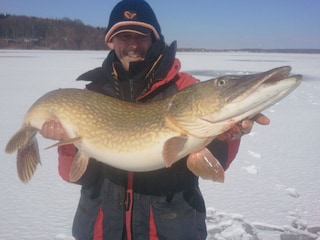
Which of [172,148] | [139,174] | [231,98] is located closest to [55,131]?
[139,174]

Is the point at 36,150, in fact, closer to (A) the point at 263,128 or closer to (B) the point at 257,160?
(B) the point at 257,160

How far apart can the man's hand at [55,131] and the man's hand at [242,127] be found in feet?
2.48

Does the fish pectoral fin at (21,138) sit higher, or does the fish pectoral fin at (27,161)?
the fish pectoral fin at (21,138)

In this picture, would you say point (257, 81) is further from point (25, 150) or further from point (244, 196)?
point (244, 196)

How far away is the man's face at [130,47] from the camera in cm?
172

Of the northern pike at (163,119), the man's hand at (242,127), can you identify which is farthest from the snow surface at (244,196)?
the man's hand at (242,127)

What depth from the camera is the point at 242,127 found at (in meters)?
1.44

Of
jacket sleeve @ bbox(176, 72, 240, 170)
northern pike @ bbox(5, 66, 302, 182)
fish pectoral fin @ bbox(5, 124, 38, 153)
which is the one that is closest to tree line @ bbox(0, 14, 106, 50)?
fish pectoral fin @ bbox(5, 124, 38, 153)

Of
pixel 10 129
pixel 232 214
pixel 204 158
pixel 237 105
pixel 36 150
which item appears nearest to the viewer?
pixel 237 105

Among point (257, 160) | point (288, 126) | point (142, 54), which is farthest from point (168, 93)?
point (288, 126)

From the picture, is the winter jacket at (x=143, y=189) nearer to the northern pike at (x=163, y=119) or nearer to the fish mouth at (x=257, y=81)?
the northern pike at (x=163, y=119)

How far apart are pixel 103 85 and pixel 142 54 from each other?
9.7 inches

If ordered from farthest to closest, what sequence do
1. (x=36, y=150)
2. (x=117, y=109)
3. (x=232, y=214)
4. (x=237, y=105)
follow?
(x=232, y=214), (x=36, y=150), (x=117, y=109), (x=237, y=105)

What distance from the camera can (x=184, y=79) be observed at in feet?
5.61
